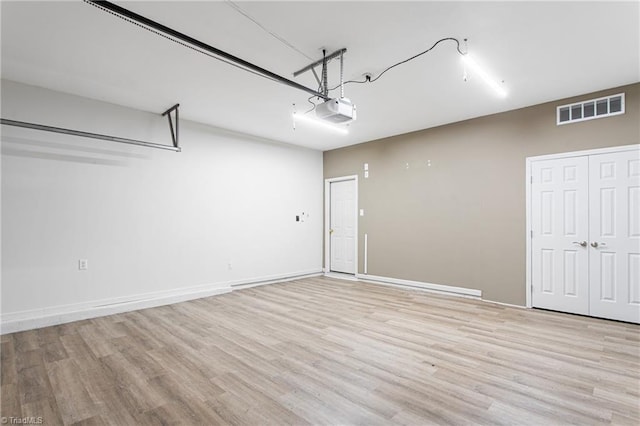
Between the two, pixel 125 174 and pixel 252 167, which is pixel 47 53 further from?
pixel 252 167

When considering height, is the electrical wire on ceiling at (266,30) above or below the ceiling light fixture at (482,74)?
above

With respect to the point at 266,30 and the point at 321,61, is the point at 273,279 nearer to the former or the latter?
the point at 321,61

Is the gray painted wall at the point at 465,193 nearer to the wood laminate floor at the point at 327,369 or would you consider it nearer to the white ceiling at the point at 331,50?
the white ceiling at the point at 331,50

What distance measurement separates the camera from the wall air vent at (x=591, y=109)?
4.03 meters

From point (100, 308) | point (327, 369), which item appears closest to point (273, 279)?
point (100, 308)

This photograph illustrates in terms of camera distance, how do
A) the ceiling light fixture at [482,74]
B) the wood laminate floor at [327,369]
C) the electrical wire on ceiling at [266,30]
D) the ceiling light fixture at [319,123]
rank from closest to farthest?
1. the wood laminate floor at [327,369]
2. the electrical wire on ceiling at [266,30]
3. the ceiling light fixture at [482,74]
4. the ceiling light fixture at [319,123]

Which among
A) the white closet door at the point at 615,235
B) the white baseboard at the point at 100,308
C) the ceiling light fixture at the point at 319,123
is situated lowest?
the white baseboard at the point at 100,308

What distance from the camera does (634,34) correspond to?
2877mm

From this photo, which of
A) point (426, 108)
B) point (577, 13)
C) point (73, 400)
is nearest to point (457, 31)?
point (577, 13)

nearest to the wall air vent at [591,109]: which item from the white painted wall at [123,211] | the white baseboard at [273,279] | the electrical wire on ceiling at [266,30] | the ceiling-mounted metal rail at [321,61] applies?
the ceiling-mounted metal rail at [321,61]

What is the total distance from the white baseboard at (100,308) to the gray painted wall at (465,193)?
3266 mm

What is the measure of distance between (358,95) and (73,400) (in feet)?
14.2

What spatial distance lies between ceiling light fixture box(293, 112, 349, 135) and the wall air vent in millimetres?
3333

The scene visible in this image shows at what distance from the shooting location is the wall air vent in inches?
159
